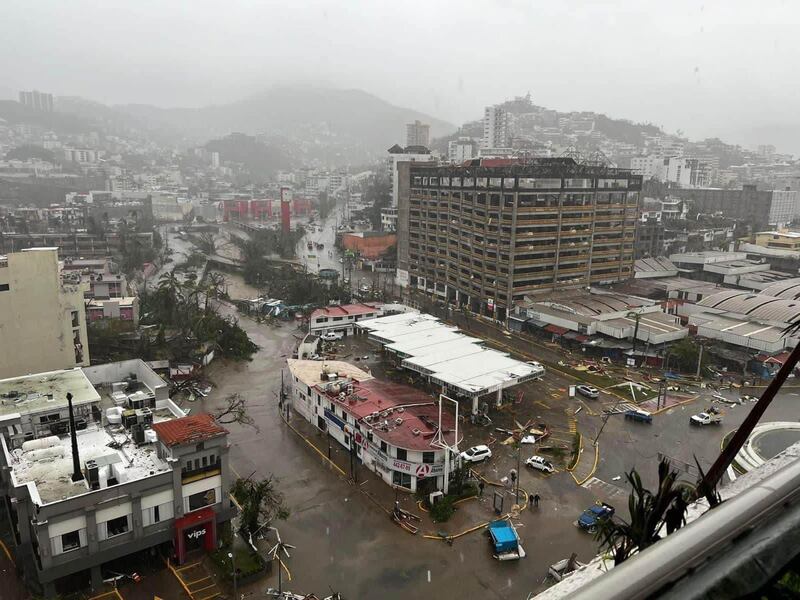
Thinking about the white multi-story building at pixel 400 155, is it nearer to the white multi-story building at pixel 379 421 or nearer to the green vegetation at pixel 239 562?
the white multi-story building at pixel 379 421

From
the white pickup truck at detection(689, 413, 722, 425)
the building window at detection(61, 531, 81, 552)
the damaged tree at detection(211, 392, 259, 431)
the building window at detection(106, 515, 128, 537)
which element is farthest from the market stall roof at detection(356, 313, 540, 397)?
the building window at detection(61, 531, 81, 552)

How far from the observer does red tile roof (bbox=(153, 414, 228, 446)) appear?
8125mm

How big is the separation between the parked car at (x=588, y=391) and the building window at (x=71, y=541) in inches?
437

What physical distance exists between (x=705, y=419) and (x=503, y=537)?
6.90 metres

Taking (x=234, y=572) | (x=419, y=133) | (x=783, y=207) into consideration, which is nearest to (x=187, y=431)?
(x=234, y=572)

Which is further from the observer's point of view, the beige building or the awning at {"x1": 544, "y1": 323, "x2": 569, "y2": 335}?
the awning at {"x1": 544, "y1": 323, "x2": 569, "y2": 335}

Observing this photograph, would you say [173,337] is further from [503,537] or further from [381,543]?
[503,537]

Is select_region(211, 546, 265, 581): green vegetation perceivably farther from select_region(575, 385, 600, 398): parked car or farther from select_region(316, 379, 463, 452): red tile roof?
select_region(575, 385, 600, 398): parked car

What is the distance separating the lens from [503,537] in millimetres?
8531

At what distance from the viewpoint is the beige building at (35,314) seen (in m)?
12.5

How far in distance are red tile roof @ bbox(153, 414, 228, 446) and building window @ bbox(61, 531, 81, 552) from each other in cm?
147

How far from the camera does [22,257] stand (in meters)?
12.5

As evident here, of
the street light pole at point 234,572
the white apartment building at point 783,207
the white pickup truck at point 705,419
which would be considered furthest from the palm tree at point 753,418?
the white apartment building at point 783,207

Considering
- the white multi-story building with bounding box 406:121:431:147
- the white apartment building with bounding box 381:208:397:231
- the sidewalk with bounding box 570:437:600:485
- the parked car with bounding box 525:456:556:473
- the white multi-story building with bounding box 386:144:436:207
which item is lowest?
the sidewalk with bounding box 570:437:600:485
